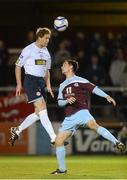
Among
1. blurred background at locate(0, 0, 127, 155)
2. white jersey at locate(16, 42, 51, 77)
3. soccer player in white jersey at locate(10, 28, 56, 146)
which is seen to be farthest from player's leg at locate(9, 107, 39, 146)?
blurred background at locate(0, 0, 127, 155)

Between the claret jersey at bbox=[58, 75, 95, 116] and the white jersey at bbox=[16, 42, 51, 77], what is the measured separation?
1643mm

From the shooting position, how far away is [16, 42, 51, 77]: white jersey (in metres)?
14.0

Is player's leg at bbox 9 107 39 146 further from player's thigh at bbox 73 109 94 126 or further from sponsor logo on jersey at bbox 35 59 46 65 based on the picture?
player's thigh at bbox 73 109 94 126

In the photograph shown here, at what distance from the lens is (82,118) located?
12398 millimetres

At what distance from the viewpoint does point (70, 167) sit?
14469 mm

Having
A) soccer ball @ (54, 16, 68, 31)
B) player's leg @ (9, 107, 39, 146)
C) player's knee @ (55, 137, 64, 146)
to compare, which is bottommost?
player's knee @ (55, 137, 64, 146)

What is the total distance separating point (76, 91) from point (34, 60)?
178 cm

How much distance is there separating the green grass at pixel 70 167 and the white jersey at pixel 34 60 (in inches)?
69.2

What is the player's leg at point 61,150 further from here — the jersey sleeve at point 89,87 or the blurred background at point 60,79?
the blurred background at point 60,79

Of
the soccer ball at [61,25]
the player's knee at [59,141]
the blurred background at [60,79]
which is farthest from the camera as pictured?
the blurred background at [60,79]

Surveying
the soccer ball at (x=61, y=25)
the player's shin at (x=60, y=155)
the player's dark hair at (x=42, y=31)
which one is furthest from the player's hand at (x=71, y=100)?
the soccer ball at (x=61, y=25)

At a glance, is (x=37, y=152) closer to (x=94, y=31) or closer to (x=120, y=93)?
(x=120, y=93)

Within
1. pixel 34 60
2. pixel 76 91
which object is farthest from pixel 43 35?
pixel 76 91

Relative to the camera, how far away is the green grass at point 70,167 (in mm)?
12375
